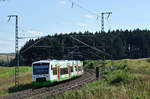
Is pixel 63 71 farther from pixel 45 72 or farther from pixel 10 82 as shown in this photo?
pixel 10 82

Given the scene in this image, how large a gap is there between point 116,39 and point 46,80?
265ft

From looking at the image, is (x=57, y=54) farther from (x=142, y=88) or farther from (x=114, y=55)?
(x=142, y=88)

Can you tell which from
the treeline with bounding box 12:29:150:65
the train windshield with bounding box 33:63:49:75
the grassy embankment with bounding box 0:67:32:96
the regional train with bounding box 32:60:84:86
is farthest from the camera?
the treeline with bounding box 12:29:150:65

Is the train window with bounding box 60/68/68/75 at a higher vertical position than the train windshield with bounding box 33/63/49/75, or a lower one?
lower

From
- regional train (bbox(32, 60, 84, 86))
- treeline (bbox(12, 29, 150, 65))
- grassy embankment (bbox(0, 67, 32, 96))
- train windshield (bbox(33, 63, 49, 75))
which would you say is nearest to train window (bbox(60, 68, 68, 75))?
regional train (bbox(32, 60, 84, 86))

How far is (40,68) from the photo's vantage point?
2638 centimetres

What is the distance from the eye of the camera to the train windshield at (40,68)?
26047mm

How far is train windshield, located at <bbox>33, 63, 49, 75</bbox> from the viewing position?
26.0 metres

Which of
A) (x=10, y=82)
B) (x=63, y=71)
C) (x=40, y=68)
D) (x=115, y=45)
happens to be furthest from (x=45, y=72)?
(x=115, y=45)

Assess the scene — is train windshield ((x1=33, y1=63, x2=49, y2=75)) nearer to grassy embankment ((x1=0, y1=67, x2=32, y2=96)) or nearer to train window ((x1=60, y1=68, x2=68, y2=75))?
train window ((x1=60, y1=68, x2=68, y2=75))

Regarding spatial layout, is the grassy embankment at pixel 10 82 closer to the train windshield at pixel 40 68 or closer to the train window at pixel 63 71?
the train windshield at pixel 40 68

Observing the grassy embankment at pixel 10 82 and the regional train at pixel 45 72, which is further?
the grassy embankment at pixel 10 82

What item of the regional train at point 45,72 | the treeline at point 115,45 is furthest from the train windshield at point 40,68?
the treeline at point 115,45

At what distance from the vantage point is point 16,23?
97.2ft
